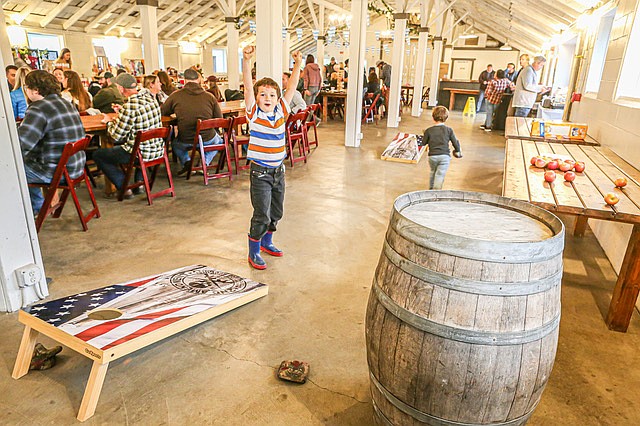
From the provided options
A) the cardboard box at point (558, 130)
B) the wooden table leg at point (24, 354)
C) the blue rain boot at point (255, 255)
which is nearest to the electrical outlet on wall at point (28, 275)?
the wooden table leg at point (24, 354)

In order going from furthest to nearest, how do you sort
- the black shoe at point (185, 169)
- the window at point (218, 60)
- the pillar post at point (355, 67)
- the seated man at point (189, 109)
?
1. the window at point (218, 60)
2. the pillar post at point (355, 67)
3. the black shoe at point (185, 169)
4. the seated man at point (189, 109)

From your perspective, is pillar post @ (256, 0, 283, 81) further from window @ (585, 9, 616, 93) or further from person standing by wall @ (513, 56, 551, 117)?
person standing by wall @ (513, 56, 551, 117)

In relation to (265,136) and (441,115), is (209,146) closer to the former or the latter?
(265,136)

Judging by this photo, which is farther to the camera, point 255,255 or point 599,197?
point 255,255

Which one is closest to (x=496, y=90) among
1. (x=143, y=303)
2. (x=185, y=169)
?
(x=185, y=169)

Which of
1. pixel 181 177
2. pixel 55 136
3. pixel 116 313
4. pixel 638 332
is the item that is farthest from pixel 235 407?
pixel 181 177

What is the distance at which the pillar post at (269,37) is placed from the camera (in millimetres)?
4559

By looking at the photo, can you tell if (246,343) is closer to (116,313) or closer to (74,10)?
(116,313)

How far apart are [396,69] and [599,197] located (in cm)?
824

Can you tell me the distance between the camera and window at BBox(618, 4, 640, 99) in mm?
3852

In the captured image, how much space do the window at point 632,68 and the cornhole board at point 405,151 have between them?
2801 mm

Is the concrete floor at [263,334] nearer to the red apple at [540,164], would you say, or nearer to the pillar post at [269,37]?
the red apple at [540,164]

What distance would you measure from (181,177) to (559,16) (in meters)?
7.82

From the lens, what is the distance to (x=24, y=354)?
76.8 inches
